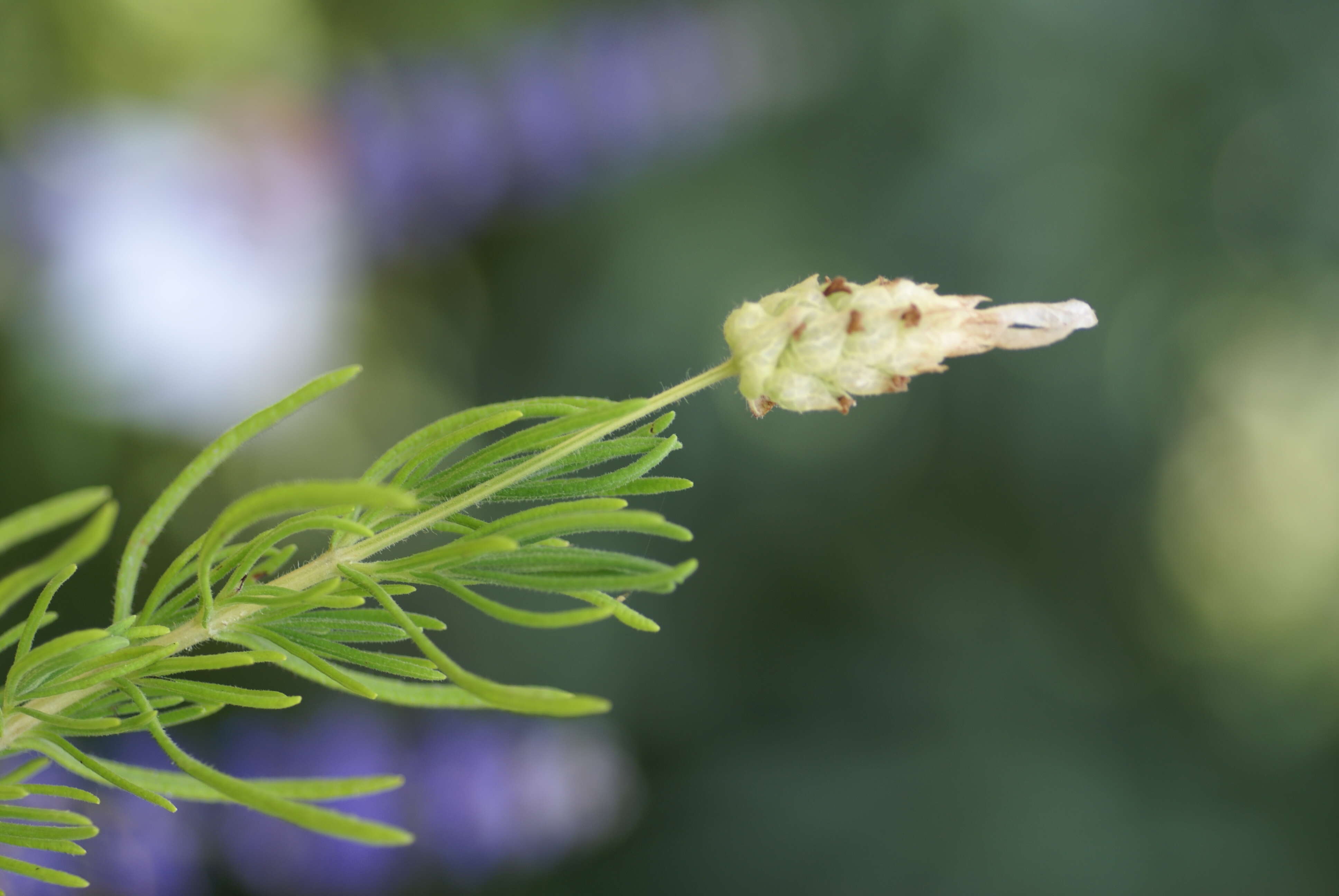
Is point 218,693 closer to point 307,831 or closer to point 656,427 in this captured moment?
point 656,427

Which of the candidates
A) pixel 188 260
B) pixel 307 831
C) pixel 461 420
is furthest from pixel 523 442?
pixel 188 260

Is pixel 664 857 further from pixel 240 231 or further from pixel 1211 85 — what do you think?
pixel 1211 85

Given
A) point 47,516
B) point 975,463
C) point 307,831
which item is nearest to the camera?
point 47,516

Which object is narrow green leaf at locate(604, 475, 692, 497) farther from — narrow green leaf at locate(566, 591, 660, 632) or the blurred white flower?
the blurred white flower

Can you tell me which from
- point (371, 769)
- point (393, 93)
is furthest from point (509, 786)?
point (393, 93)

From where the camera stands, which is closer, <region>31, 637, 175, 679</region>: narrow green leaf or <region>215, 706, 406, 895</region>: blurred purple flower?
<region>31, 637, 175, 679</region>: narrow green leaf

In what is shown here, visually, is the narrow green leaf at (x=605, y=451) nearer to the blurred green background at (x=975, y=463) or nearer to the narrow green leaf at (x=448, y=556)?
the narrow green leaf at (x=448, y=556)

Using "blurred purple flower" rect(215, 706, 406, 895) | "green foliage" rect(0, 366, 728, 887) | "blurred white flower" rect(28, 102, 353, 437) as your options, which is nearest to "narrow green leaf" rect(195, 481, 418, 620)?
"green foliage" rect(0, 366, 728, 887)
